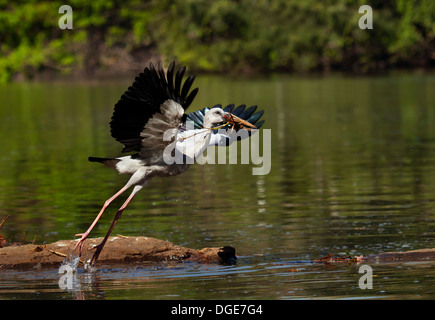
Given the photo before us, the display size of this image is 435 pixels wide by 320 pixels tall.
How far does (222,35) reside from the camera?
72062mm

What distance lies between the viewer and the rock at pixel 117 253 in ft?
38.2

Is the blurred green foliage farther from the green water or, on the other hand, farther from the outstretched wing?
the outstretched wing

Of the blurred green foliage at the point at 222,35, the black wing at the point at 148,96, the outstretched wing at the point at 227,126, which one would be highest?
the blurred green foliage at the point at 222,35

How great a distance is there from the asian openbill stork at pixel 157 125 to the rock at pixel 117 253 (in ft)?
0.89

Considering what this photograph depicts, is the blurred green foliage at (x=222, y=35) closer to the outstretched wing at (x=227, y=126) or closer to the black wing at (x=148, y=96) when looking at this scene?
the outstretched wing at (x=227, y=126)

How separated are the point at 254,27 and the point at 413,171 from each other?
5119cm

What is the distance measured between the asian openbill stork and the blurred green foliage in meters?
53.3

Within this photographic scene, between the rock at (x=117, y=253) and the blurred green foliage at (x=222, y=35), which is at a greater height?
the blurred green foliage at (x=222, y=35)

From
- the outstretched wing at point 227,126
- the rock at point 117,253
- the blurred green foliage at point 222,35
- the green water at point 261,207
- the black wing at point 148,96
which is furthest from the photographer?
the blurred green foliage at point 222,35

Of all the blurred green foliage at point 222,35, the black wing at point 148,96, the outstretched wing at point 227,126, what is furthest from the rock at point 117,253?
the blurred green foliage at point 222,35

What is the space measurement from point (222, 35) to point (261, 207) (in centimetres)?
5697

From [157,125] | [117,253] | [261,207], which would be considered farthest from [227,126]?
[261,207]

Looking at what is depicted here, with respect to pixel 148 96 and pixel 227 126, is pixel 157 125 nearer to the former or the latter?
pixel 148 96

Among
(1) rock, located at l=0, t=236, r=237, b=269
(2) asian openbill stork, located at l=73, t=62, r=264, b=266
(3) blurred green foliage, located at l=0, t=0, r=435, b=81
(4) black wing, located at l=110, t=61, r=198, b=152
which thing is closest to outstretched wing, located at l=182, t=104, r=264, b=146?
(2) asian openbill stork, located at l=73, t=62, r=264, b=266
